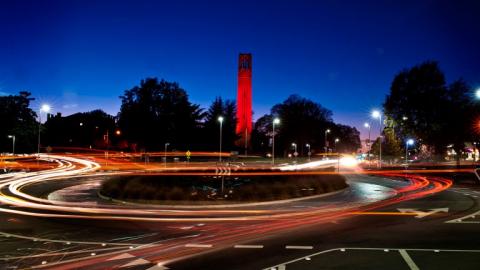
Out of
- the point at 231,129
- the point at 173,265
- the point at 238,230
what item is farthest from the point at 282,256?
the point at 231,129

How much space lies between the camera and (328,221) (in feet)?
64.5

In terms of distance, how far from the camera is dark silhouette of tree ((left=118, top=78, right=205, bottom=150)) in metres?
97.2

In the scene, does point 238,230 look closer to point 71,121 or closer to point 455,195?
point 455,195

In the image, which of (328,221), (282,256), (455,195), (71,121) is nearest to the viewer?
A: (282,256)

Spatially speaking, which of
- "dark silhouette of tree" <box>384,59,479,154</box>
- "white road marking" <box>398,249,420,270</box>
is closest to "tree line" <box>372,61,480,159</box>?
"dark silhouette of tree" <box>384,59,479,154</box>

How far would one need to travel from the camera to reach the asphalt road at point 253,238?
12.4 meters

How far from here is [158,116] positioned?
10088cm

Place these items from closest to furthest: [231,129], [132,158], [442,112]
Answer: [442,112]
[132,158]
[231,129]

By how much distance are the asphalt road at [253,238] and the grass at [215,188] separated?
2.36 metres

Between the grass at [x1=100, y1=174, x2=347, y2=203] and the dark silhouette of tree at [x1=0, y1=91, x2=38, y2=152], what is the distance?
41.1 metres

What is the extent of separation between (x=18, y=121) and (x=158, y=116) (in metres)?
35.5

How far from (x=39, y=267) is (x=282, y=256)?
6123 millimetres

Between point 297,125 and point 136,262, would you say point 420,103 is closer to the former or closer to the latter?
point 136,262

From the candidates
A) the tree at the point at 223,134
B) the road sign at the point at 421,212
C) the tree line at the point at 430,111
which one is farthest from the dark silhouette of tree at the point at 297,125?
the road sign at the point at 421,212
